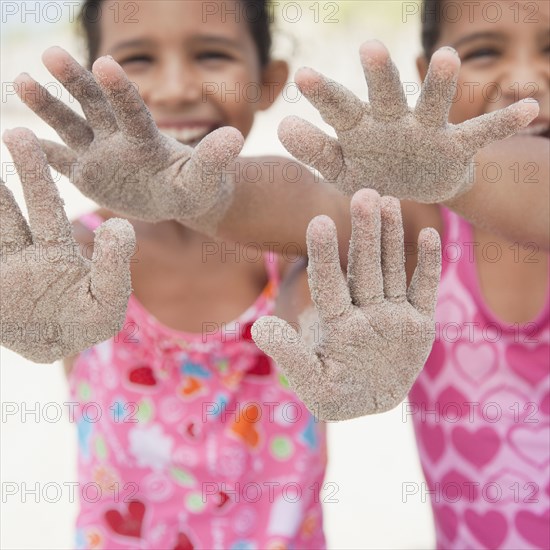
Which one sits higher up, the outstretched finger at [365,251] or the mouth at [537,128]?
the mouth at [537,128]

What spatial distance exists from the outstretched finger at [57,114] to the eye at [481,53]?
68 centimetres

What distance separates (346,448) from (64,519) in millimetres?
789

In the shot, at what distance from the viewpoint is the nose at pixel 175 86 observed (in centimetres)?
142

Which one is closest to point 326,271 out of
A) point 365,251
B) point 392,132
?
point 365,251

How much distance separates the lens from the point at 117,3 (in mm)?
1512

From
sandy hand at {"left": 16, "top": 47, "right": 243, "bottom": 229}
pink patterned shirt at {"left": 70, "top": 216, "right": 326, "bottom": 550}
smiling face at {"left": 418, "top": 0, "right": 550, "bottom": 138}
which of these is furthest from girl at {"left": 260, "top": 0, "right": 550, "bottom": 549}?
sandy hand at {"left": 16, "top": 47, "right": 243, "bottom": 229}

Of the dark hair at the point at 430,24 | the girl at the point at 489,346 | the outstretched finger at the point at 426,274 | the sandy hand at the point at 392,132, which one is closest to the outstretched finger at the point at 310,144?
the sandy hand at the point at 392,132

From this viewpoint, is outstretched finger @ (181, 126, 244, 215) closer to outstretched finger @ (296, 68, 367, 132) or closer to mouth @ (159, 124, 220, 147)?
outstretched finger @ (296, 68, 367, 132)

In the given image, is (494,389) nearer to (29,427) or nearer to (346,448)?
(346,448)

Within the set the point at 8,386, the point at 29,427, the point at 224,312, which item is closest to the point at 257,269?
the point at 224,312

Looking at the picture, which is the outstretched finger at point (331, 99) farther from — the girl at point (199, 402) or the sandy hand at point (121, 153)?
the girl at point (199, 402)

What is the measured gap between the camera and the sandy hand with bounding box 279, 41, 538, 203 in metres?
0.80

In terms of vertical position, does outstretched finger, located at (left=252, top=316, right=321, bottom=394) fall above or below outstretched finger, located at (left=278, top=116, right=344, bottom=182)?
below

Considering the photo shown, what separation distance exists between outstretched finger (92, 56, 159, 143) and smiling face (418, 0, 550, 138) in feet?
2.01
